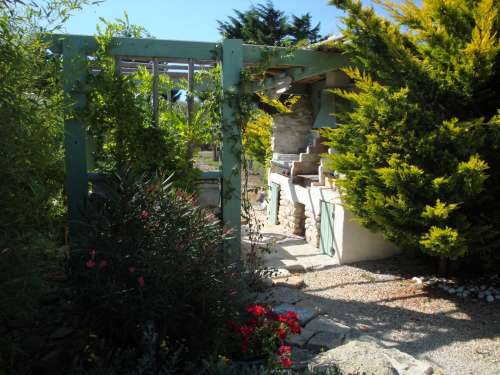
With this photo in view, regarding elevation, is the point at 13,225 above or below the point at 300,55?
below

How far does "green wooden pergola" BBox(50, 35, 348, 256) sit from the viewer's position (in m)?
4.16

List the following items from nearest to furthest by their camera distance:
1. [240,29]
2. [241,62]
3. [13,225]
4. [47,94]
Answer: [13,225]
[47,94]
[241,62]
[240,29]

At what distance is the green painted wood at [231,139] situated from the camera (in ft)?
15.0

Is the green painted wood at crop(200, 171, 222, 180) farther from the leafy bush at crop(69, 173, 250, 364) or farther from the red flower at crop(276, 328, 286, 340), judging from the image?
the red flower at crop(276, 328, 286, 340)

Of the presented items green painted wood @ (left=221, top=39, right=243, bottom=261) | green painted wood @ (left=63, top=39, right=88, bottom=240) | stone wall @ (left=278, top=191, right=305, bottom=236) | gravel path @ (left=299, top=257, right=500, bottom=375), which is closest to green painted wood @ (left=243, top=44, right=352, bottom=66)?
green painted wood @ (left=221, top=39, right=243, bottom=261)

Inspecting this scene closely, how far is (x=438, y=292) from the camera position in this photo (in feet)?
17.3

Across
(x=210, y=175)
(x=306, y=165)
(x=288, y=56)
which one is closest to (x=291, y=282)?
(x=210, y=175)

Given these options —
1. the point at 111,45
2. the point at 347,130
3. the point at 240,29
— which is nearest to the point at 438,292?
the point at 347,130

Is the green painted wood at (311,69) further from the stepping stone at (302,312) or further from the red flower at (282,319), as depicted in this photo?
the red flower at (282,319)

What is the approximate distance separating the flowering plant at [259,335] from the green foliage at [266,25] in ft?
53.2

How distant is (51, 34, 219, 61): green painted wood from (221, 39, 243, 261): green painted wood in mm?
180

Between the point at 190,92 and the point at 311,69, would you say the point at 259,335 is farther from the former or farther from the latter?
the point at 311,69

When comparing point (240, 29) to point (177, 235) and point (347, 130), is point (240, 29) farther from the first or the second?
point (177, 235)

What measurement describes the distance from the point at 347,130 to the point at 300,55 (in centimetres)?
120
